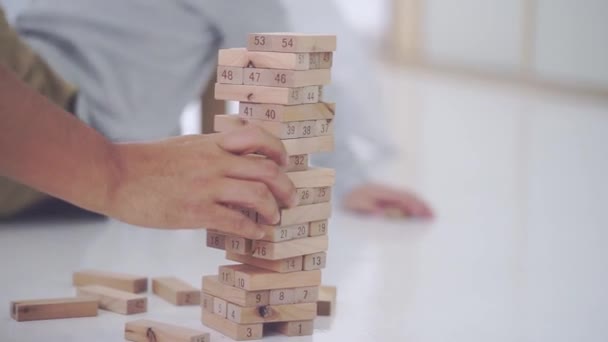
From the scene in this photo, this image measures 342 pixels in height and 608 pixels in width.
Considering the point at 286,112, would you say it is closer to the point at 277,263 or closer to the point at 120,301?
the point at 277,263

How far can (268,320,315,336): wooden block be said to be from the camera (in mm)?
1664

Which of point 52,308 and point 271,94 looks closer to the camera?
point 271,94

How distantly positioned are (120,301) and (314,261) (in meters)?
0.35

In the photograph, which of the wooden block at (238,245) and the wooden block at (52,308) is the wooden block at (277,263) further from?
the wooden block at (52,308)

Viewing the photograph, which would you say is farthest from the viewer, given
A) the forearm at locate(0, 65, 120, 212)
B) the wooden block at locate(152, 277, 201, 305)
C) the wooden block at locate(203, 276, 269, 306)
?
the wooden block at locate(152, 277, 201, 305)

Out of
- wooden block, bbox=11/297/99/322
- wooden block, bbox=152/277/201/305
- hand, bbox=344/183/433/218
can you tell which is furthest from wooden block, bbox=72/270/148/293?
hand, bbox=344/183/433/218

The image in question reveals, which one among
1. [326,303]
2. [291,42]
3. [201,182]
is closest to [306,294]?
[326,303]

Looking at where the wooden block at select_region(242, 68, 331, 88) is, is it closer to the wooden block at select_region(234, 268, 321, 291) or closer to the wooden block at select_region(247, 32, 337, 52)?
the wooden block at select_region(247, 32, 337, 52)

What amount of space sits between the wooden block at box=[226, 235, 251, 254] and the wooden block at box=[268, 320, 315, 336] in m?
0.14

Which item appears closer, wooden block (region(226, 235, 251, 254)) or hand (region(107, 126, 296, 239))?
hand (region(107, 126, 296, 239))

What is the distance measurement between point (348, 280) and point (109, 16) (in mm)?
965

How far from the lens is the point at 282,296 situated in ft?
5.35

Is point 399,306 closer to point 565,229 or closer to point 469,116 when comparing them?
point 565,229

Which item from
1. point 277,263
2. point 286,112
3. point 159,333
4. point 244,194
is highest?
point 286,112
